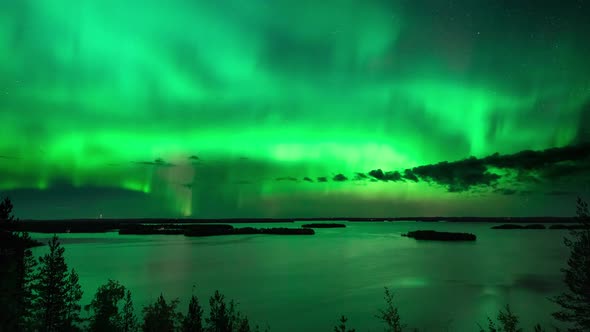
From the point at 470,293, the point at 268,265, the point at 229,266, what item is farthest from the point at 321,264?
the point at 470,293

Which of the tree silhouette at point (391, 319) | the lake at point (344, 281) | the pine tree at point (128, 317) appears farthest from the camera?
the lake at point (344, 281)

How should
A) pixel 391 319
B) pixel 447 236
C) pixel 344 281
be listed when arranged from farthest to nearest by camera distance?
1. pixel 447 236
2. pixel 344 281
3. pixel 391 319

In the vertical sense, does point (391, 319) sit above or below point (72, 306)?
below

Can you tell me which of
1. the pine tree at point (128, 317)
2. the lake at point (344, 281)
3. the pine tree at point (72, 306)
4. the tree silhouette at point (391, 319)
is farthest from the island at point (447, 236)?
the pine tree at point (72, 306)

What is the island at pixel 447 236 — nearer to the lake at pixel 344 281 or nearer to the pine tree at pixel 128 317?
the lake at pixel 344 281

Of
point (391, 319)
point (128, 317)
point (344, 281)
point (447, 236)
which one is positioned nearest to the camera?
point (391, 319)

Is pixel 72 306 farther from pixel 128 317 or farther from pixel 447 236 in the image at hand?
pixel 447 236

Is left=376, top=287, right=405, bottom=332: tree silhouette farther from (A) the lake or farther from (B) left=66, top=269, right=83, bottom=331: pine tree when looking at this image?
(B) left=66, top=269, right=83, bottom=331: pine tree

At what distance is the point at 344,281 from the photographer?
69.0 meters

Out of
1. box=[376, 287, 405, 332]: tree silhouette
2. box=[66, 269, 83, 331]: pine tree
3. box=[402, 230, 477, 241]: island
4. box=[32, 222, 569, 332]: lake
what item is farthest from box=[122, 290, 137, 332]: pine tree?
box=[402, 230, 477, 241]: island

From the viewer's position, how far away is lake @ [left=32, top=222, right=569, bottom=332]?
4616 centimetres

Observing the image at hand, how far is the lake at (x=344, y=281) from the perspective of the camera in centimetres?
4616

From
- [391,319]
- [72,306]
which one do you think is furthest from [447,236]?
[72,306]

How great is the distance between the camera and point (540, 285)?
63.1 m
